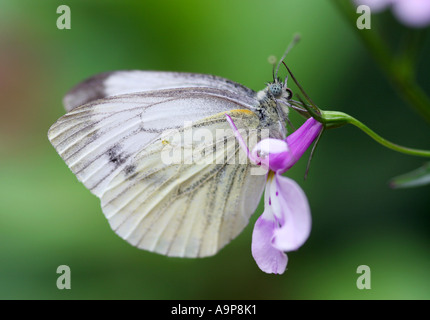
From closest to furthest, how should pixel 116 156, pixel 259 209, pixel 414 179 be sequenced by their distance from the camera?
pixel 414 179, pixel 116 156, pixel 259 209

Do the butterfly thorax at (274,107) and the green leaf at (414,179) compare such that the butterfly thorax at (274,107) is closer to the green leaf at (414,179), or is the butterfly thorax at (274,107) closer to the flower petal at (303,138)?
the flower petal at (303,138)

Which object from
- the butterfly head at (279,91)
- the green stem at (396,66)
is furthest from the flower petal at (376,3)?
the butterfly head at (279,91)

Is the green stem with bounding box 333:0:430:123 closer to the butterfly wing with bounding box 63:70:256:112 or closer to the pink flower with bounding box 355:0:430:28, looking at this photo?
the pink flower with bounding box 355:0:430:28

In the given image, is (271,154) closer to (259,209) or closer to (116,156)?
(116,156)

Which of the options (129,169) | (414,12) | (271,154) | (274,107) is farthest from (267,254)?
(414,12)

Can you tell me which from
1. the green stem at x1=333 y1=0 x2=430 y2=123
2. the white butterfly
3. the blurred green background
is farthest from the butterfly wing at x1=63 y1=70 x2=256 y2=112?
the blurred green background

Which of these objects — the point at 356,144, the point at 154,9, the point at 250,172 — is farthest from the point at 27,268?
the point at 356,144
